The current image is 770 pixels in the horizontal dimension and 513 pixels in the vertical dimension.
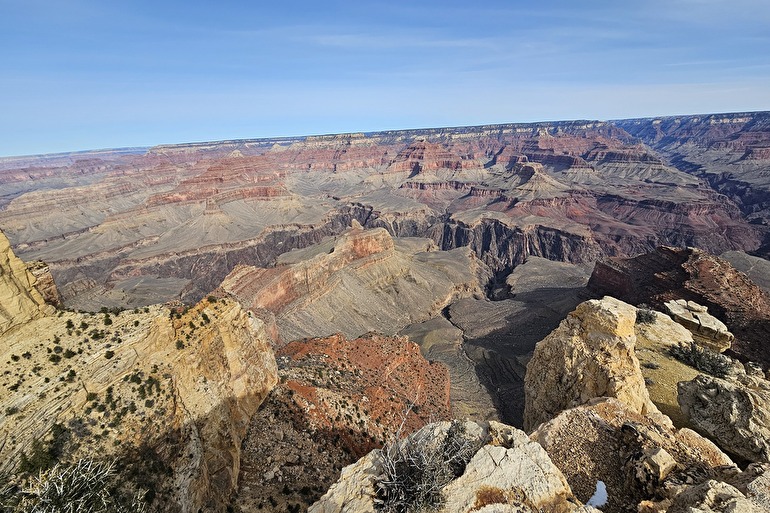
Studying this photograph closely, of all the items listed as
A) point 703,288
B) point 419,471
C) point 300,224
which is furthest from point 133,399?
point 300,224

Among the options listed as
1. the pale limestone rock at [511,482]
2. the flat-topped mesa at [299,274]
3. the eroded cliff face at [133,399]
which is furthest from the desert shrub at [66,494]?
the flat-topped mesa at [299,274]

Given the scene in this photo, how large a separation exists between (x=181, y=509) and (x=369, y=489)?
9538 mm

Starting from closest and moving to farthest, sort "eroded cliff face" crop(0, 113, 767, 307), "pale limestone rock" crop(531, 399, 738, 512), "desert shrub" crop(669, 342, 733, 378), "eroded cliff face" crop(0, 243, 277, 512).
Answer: "pale limestone rock" crop(531, 399, 738, 512), "eroded cliff face" crop(0, 243, 277, 512), "desert shrub" crop(669, 342, 733, 378), "eroded cliff face" crop(0, 113, 767, 307)

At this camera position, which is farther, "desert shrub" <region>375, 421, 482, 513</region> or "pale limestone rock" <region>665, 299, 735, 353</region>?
"pale limestone rock" <region>665, 299, 735, 353</region>

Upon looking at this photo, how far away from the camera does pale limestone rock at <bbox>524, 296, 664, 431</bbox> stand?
21500 mm

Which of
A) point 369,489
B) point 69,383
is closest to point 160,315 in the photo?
point 69,383

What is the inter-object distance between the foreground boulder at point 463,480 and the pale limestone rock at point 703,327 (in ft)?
110

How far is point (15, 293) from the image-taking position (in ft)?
50.7

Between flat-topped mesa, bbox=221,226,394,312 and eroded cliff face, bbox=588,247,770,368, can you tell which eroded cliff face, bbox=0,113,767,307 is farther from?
eroded cliff face, bbox=588,247,770,368

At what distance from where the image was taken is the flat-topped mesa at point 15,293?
15078 millimetres

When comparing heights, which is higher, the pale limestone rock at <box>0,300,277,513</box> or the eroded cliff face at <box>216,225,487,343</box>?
the pale limestone rock at <box>0,300,277,513</box>

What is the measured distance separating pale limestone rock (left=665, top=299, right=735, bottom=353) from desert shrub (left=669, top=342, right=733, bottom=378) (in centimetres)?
689

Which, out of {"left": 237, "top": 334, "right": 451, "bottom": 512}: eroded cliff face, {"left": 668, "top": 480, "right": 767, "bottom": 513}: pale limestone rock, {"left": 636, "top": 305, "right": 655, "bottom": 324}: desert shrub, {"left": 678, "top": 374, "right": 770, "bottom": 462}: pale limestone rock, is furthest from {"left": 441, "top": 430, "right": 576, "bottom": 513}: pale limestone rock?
{"left": 636, "top": 305, "right": 655, "bottom": 324}: desert shrub

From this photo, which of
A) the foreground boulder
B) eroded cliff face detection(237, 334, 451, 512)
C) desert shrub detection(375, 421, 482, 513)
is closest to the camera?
desert shrub detection(375, 421, 482, 513)
